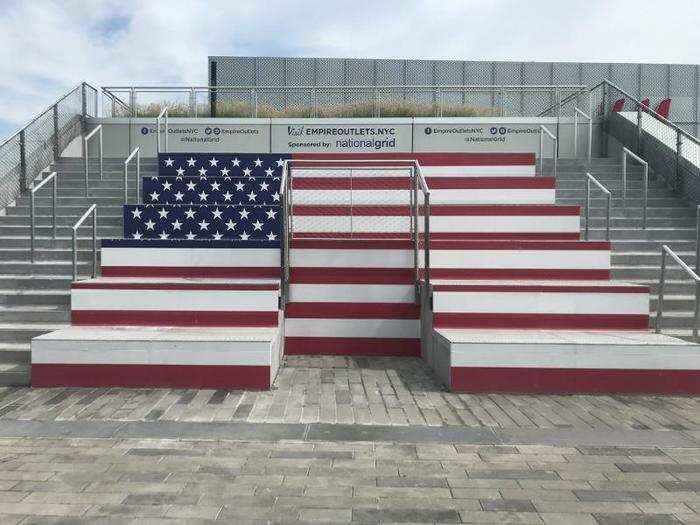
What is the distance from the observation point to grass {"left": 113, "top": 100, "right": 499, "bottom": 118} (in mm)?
14227

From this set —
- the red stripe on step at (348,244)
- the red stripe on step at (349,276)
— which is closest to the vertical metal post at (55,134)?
the red stripe on step at (348,244)

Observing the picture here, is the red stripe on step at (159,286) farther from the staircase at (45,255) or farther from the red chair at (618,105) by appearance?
the red chair at (618,105)

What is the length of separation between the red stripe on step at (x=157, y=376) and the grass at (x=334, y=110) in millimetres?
9929

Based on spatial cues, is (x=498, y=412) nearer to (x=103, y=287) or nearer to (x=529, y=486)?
(x=529, y=486)

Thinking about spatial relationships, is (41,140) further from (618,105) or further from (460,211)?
(618,105)

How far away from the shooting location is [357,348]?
7.45 meters

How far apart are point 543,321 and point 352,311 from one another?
96.5 inches

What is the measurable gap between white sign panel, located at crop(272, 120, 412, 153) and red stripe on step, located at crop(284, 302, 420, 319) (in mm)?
6443

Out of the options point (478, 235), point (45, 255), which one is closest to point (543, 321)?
point (478, 235)

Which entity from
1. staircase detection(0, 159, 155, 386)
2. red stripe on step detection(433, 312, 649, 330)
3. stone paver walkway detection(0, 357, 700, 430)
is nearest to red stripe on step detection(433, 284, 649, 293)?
red stripe on step detection(433, 312, 649, 330)

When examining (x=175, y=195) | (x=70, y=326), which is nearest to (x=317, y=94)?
(x=175, y=195)

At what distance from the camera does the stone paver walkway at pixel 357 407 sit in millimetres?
4676

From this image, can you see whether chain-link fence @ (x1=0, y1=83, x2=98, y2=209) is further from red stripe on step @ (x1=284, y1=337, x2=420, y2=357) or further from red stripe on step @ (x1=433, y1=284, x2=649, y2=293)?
red stripe on step @ (x1=433, y1=284, x2=649, y2=293)

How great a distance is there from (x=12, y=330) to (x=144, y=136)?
795cm
